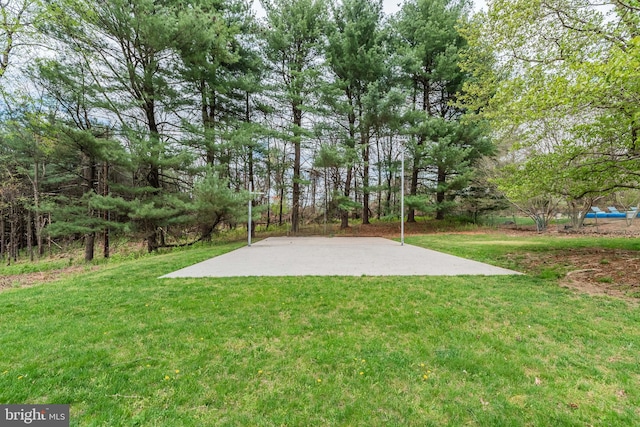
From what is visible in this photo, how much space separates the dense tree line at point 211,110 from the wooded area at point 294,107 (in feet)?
0.24

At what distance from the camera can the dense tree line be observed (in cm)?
863

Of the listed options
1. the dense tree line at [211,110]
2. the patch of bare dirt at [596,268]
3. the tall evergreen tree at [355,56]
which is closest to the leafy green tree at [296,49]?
the dense tree line at [211,110]

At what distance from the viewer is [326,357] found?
2.27 metres

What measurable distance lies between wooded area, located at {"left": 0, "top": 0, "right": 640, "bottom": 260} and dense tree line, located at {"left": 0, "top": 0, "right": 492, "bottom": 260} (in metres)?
0.07

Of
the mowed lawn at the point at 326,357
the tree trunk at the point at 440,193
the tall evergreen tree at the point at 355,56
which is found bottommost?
the mowed lawn at the point at 326,357

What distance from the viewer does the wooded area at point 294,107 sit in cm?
570

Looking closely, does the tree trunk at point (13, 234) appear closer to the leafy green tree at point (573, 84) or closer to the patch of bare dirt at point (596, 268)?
the leafy green tree at point (573, 84)

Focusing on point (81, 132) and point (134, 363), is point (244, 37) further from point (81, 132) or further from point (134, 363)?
point (134, 363)

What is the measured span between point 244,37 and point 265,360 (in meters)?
14.9

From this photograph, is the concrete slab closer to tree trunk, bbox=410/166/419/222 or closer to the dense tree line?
the dense tree line

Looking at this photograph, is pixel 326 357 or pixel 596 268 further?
pixel 596 268

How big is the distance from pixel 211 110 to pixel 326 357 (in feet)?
43.1

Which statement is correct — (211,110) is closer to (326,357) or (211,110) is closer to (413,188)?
(413,188)

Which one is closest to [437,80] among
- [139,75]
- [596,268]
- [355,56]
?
[355,56]
